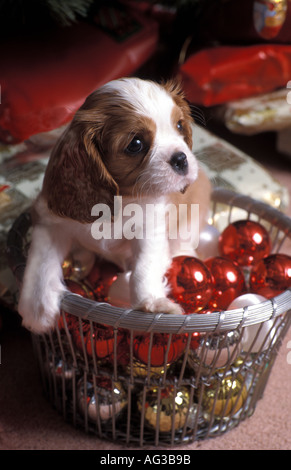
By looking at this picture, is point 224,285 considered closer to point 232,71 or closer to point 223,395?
point 223,395

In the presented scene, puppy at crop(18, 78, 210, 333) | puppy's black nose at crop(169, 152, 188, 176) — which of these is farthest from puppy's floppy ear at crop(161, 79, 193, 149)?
puppy's black nose at crop(169, 152, 188, 176)

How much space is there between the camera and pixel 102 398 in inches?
52.5

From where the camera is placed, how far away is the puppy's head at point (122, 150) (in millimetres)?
1104

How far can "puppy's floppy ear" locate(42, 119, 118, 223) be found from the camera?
1.12 metres

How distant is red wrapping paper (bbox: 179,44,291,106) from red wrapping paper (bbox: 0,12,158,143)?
0.25 m

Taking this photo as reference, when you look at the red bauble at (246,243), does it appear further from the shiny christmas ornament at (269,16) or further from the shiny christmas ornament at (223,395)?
the shiny christmas ornament at (269,16)

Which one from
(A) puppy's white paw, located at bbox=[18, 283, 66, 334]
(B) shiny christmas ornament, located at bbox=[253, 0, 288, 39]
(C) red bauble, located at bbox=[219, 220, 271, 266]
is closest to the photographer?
(A) puppy's white paw, located at bbox=[18, 283, 66, 334]

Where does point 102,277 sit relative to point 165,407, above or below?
above

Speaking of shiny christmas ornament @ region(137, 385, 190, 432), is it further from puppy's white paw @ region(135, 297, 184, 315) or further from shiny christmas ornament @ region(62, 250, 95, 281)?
shiny christmas ornament @ region(62, 250, 95, 281)

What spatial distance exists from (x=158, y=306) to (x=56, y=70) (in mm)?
1206

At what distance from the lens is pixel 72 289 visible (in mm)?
1355

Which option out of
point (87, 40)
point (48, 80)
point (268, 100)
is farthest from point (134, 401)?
point (268, 100)

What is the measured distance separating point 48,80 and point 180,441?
1.36 m

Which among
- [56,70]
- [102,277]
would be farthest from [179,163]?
[56,70]
